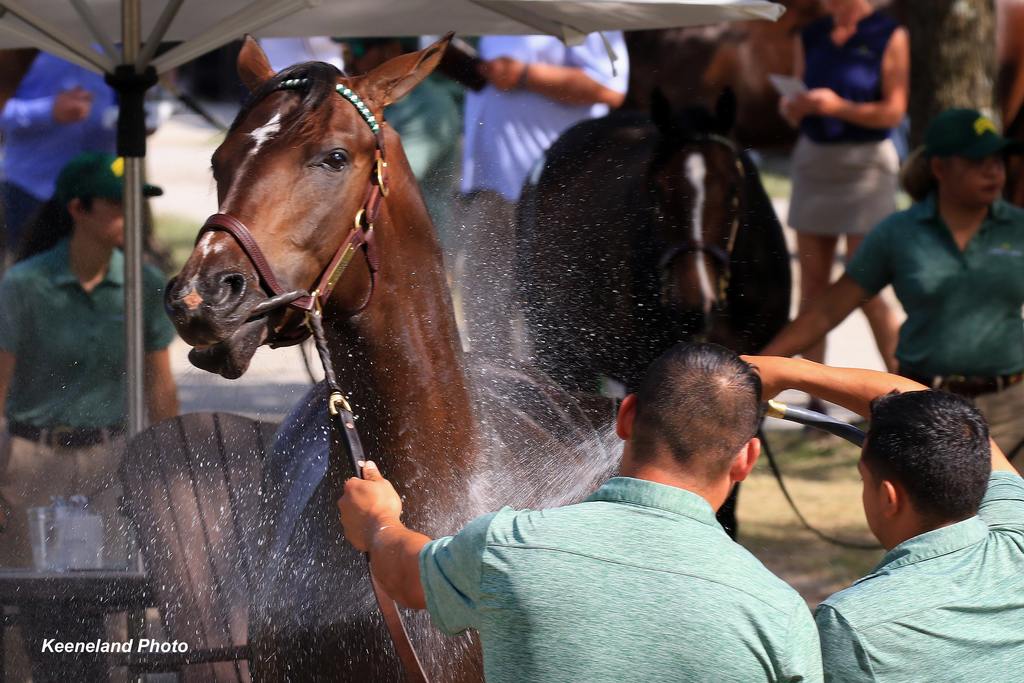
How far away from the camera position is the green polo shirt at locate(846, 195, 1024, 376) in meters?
4.52

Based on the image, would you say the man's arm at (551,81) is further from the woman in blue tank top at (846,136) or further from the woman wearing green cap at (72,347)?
the woman wearing green cap at (72,347)

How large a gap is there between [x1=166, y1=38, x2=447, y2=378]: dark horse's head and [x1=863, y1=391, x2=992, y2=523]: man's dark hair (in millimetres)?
1008

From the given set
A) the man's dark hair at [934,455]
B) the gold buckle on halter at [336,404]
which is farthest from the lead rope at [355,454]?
the man's dark hair at [934,455]

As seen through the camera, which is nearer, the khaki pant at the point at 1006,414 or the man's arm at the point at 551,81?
the khaki pant at the point at 1006,414

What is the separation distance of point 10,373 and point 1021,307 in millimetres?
3469

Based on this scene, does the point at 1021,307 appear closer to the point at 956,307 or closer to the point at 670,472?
the point at 956,307

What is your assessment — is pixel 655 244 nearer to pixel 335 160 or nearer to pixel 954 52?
pixel 335 160

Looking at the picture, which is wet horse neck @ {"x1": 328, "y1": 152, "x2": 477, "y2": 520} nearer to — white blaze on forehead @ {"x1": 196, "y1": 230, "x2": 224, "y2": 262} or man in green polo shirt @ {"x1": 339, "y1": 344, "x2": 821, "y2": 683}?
→ white blaze on forehead @ {"x1": 196, "y1": 230, "x2": 224, "y2": 262}

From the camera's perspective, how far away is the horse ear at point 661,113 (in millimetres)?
4480

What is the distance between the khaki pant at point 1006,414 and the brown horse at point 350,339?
9.14 ft

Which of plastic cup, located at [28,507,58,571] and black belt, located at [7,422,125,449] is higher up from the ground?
plastic cup, located at [28,507,58,571]

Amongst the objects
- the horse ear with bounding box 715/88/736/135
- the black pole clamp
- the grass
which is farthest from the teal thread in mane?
the grass

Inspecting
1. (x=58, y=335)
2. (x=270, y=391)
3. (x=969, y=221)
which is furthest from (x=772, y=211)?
(x=58, y=335)

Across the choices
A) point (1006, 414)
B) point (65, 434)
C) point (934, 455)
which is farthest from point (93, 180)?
point (1006, 414)
